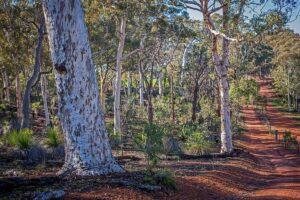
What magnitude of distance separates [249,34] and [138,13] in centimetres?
880

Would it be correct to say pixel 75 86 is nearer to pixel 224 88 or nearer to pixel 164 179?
pixel 164 179

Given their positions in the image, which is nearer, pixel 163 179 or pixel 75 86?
pixel 75 86

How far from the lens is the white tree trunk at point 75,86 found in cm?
724

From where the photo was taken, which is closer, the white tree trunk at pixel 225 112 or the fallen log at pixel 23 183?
the fallen log at pixel 23 183

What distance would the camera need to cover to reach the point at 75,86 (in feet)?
23.9

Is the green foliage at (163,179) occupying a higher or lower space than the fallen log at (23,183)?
lower

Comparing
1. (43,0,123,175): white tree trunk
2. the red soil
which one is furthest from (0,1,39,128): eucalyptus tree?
(43,0,123,175): white tree trunk

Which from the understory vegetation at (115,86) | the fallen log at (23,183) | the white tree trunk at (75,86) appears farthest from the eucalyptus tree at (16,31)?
the fallen log at (23,183)

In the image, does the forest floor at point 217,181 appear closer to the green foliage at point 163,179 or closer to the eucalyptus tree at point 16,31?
the green foliage at point 163,179

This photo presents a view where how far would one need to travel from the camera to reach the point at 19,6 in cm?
2183

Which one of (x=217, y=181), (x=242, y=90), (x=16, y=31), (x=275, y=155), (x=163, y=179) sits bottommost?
(x=275, y=155)

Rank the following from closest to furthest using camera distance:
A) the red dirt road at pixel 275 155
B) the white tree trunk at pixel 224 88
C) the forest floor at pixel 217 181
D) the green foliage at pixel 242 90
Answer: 1. the forest floor at pixel 217 181
2. the red dirt road at pixel 275 155
3. the white tree trunk at pixel 224 88
4. the green foliage at pixel 242 90

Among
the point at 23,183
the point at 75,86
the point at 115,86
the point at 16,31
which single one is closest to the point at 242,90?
the point at 115,86

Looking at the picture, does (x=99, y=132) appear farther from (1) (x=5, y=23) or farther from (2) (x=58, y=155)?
(1) (x=5, y=23)
